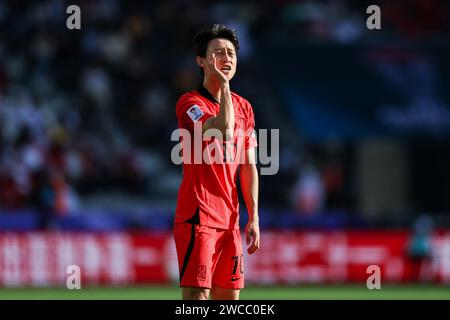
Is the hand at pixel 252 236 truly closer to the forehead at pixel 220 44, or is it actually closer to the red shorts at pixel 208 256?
the red shorts at pixel 208 256

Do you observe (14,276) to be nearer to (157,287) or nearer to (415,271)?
(157,287)

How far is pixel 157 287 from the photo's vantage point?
1856 cm

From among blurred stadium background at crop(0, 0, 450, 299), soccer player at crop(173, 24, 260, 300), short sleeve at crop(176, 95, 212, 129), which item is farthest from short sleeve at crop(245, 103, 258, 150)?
blurred stadium background at crop(0, 0, 450, 299)

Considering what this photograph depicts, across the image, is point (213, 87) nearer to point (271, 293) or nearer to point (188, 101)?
point (188, 101)

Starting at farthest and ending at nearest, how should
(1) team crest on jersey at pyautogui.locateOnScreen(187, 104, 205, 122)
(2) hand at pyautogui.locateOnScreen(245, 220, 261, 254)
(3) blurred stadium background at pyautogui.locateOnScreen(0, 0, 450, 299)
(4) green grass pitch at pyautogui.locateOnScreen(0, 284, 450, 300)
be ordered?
1. (3) blurred stadium background at pyautogui.locateOnScreen(0, 0, 450, 299)
2. (4) green grass pitch at pyautogui.locateOnScreen(0, 284, 450, 300)
3. (2) hand at pyautogui.locateOnScreen(245, 220, 261, 254)
4. (1) team crest on jersey at pyautogui.locateOnScreen(187, 104, 205, 122)

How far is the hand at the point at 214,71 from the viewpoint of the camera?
302 inches

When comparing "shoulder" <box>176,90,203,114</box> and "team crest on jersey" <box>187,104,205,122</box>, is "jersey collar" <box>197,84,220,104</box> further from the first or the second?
"team crest on jersey" <box>187,104,205,122</box>

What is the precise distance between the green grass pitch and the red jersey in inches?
296

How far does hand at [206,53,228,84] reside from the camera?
7.67m

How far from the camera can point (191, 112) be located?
309 inches

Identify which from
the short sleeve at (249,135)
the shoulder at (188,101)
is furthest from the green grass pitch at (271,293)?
the shoulder at (188,101)

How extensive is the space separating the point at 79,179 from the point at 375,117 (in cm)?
515

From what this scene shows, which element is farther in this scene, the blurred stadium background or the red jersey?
the blurred stadium background

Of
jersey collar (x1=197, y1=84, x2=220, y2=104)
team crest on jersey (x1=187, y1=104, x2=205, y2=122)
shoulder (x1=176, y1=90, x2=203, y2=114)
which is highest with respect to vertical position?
jersey collar (x1=197, y1=84, x2=220, y2=104)
